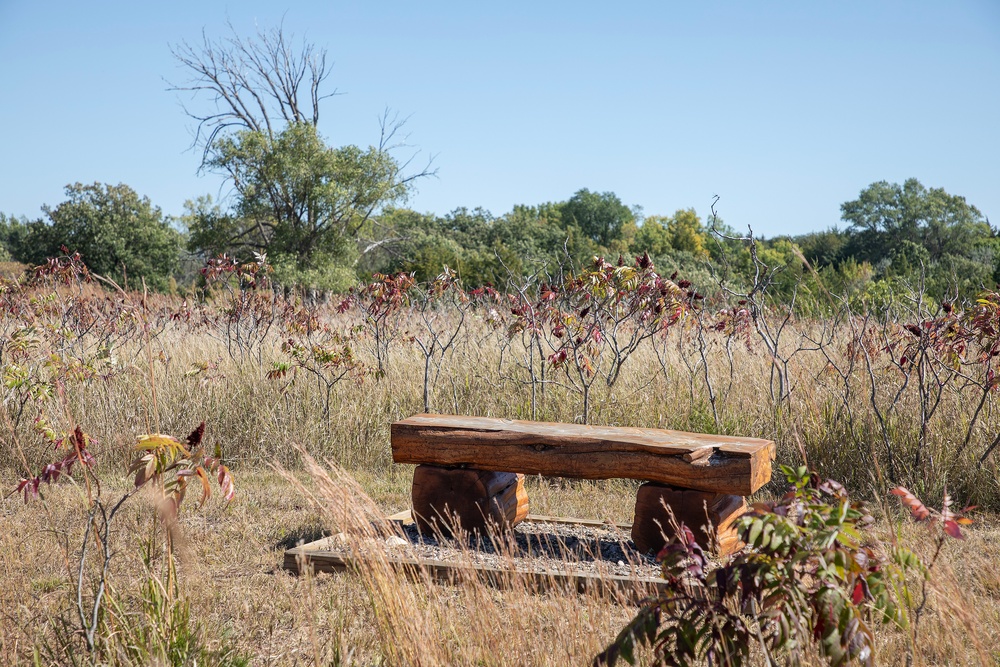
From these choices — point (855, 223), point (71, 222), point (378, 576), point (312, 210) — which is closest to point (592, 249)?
point (312, 210)

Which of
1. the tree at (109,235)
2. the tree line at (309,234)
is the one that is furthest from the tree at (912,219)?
the tree at (109,235)

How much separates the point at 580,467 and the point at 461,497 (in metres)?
0.66

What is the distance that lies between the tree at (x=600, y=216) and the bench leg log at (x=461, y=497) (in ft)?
125

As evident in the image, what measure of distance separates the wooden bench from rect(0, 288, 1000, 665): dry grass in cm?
33

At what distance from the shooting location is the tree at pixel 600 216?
41.8 m

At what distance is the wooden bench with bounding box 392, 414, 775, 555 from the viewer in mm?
3564

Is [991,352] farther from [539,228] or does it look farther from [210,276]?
[539,228]

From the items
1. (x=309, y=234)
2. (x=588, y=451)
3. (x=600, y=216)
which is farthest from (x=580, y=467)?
(x=600, y=216)

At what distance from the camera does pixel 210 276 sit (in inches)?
315

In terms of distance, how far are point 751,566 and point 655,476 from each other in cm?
197

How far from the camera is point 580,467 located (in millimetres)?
3824

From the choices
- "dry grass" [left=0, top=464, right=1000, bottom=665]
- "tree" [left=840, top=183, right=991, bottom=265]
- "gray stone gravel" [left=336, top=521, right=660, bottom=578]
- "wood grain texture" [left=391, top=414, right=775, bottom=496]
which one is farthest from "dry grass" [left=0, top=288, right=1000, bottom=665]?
"tree" [left=840, top=183, right=991, bottom=265]

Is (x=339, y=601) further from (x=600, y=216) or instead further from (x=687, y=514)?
(x=600, y=216)

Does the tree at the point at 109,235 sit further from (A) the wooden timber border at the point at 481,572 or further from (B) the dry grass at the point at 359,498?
(A) the wooden timber border at the point at 481,572
